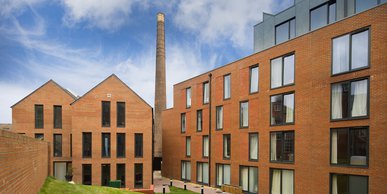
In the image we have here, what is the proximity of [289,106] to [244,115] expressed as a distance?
14.2 ft

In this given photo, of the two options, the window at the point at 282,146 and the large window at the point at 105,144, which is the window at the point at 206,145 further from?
the large window at the point at 105,144

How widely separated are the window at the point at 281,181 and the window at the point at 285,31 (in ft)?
34.0

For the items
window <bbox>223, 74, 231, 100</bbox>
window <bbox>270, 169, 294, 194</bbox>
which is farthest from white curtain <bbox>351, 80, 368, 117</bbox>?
window <bbox>223, 74, 231, 100</bbox>

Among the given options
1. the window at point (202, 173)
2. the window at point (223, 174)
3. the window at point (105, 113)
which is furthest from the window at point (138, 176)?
the window at point (223, 174)

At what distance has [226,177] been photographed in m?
22.5

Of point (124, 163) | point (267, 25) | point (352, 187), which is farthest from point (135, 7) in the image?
point (352, 187)

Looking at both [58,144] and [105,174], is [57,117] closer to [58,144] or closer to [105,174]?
[58,144]

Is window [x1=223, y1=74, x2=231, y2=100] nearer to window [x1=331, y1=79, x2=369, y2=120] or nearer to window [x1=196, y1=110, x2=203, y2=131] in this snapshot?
window [x1=196, y1=110, x2=203, y2=131]

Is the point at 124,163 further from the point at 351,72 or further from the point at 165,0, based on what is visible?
the point at 165,0

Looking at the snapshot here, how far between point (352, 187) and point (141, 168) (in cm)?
1467

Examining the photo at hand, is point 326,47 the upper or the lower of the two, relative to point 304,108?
upper

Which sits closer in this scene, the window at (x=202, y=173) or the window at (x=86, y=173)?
the window at (x=86, y=173)

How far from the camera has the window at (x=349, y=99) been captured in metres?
13.4

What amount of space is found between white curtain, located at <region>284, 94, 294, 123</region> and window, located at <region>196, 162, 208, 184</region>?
995 centimetres
